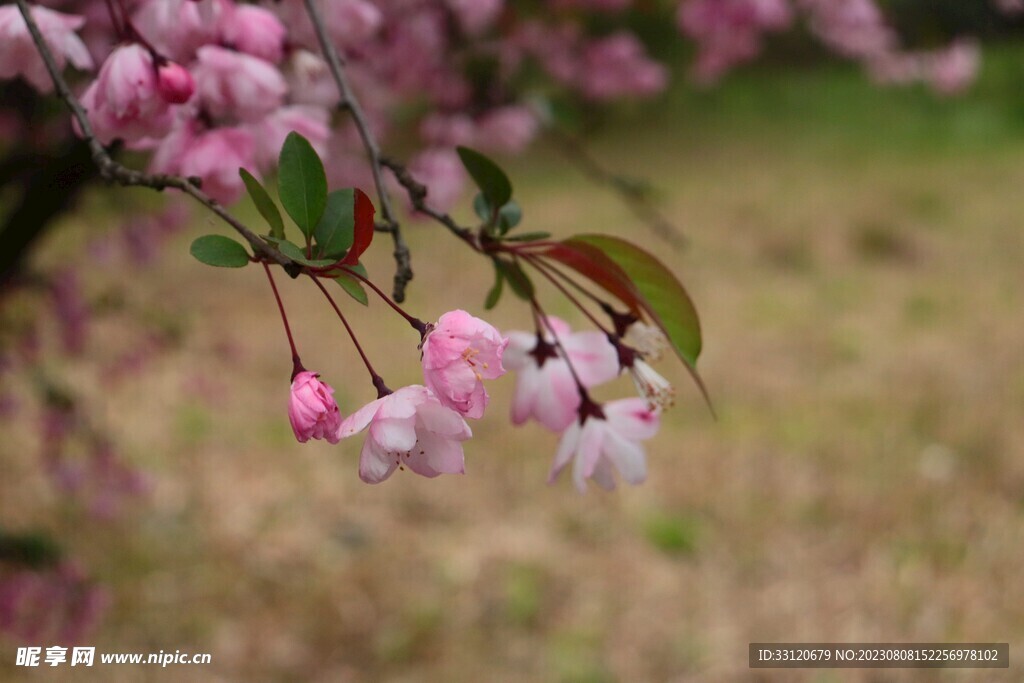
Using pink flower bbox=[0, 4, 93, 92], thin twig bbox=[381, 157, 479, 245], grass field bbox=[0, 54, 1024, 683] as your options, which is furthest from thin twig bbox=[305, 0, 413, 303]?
grass field bbox=[0, 54, 1024, 683]

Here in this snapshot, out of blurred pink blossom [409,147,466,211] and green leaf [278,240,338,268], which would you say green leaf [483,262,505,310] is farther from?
blurred pink blossom [409,147,466,211]

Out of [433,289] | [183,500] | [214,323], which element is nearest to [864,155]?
[433,289]

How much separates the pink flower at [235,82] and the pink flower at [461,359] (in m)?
0.24

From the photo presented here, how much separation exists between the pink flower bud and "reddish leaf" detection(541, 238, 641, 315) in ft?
0.64

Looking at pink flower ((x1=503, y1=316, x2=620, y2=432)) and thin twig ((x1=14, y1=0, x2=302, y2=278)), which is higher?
thin twig ((x1=14, y1=0, x2=302, y2=278))

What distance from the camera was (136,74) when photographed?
0.45m

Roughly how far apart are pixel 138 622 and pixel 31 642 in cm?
21

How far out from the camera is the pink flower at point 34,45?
48 cm

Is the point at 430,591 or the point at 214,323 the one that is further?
the point at 214,323

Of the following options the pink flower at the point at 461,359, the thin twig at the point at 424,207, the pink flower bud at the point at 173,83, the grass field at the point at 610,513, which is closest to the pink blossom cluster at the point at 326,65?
the pink flower bud at the point at 173,83

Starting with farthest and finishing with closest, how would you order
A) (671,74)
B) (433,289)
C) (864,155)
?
(671,74) → (864,155) → (433,289)

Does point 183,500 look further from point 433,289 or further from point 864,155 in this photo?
point 864,155

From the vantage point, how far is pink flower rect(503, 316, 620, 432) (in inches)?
20.7

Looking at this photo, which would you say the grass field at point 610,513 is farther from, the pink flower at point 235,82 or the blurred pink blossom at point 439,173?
the pink flower at point 235,82
